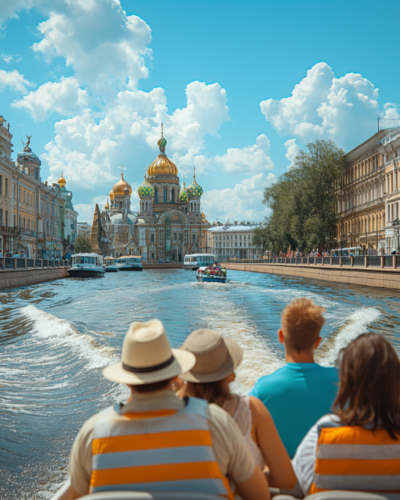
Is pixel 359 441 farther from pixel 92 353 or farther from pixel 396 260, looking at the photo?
pixel 396 260

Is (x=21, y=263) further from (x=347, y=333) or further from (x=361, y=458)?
(x=361, y=458)

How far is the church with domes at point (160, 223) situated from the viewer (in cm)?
13188

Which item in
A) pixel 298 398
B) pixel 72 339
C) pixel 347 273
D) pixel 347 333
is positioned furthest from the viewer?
pixel 347 273

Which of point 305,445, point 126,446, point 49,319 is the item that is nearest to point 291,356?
point 305,445

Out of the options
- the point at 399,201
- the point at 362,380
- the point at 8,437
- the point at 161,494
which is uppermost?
the point at 399,201

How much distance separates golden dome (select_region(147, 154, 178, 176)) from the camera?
134000 millimetres

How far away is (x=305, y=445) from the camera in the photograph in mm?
2619

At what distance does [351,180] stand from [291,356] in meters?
59.1

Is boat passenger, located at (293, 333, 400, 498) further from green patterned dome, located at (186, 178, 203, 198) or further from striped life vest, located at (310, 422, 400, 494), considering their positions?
green patterned dome, located at (186, 178, 203, 198)

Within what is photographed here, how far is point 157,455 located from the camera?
7.43ft

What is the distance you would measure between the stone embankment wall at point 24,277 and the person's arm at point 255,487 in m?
29.0

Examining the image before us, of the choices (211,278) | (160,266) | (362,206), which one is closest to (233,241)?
(160,266)

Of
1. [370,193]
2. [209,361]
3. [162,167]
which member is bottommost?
[209,361]

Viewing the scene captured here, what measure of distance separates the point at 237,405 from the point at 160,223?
12928 centimetres
